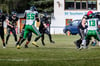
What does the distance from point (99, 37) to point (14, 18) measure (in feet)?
18.5

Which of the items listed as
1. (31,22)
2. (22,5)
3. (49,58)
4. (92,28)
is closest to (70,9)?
(22,5)

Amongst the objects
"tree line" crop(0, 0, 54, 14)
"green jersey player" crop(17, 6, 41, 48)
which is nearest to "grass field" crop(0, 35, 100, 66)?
"green jersey player" crop(17, 6, 41, 48)

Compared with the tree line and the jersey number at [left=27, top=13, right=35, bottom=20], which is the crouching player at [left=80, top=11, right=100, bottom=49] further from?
the tree line

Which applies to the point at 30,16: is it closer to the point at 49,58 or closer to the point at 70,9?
the point at 49,58

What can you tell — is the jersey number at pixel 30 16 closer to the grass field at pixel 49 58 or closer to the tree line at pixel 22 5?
the grass field at pixel 49 58

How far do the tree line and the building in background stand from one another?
18.2 feet

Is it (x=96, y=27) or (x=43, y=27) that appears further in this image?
(x=43, y=27)

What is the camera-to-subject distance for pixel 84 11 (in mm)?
56156

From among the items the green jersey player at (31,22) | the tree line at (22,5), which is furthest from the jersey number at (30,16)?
the tree line at (22,5)

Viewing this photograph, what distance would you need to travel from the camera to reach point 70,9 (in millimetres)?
56156

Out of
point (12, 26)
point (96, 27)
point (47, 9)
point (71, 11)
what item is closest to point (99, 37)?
point (96, 27)

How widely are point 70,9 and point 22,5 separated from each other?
12.5 metres

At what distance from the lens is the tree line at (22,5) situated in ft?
206

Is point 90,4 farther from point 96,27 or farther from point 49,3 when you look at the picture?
point 96,27
